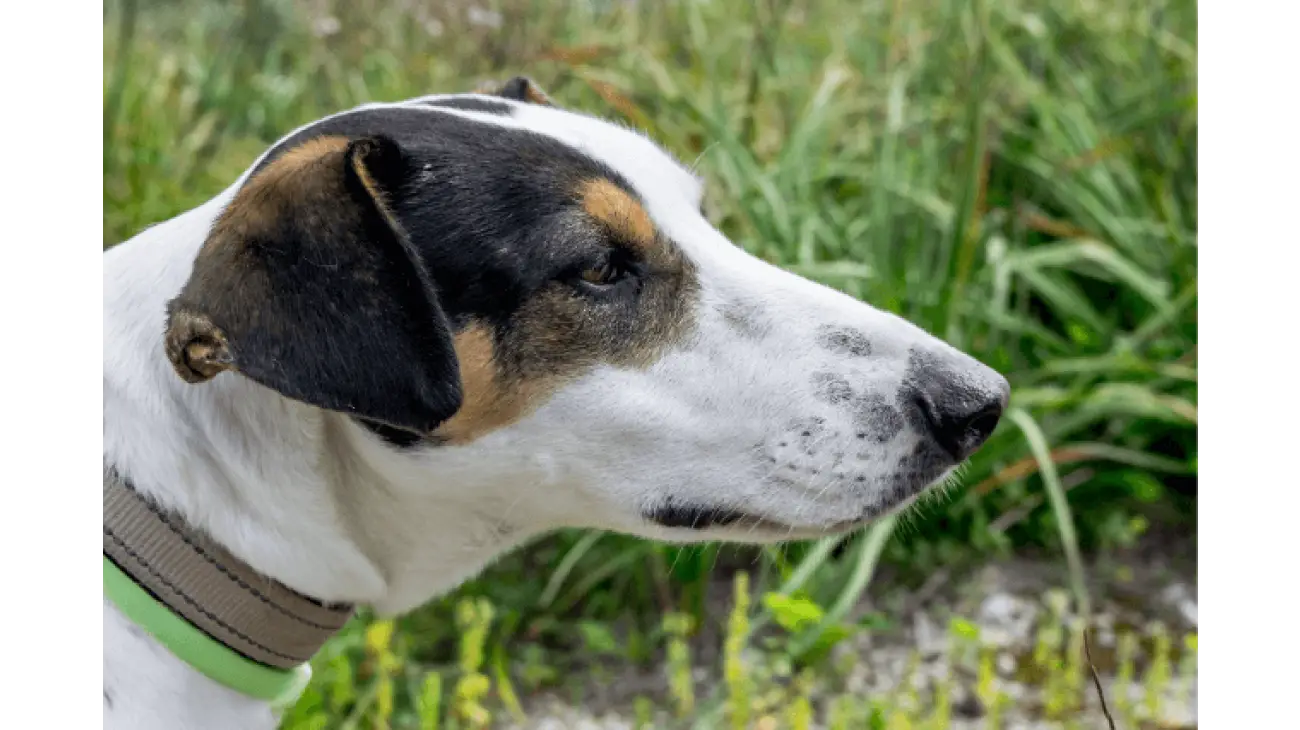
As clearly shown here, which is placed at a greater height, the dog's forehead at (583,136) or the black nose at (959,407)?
the dog's forehead at (583,136)

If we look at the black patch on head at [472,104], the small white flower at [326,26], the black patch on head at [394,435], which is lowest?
the small white flower at [326,26]

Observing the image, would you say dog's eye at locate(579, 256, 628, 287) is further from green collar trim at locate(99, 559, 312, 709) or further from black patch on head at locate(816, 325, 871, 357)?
green collar trim at locate(99, 559, 312, 709)

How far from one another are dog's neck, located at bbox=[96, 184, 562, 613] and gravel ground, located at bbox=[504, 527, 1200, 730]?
1568mm

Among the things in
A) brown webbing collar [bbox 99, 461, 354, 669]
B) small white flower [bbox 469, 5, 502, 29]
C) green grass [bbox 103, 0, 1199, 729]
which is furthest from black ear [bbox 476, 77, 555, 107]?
small white flower [bbox 469, 5, 502, 29]

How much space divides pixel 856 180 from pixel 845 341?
2.40 meters

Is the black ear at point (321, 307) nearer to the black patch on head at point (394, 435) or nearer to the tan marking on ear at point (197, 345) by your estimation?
the tan marking on ear at point (197, 345)

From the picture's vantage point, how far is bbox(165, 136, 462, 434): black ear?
4.74ft

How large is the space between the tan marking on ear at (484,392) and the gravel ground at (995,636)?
→ 168 centimetres

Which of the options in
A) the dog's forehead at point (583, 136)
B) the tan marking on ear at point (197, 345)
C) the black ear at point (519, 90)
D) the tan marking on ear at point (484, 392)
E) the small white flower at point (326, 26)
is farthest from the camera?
the small white flower at point (326, 26)

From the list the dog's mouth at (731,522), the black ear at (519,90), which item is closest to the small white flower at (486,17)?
the black ear at (519,90)

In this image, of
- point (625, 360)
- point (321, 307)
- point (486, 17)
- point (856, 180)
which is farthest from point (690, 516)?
point (486, 17)

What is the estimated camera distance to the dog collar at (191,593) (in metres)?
1.54

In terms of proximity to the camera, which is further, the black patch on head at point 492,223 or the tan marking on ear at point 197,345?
the black patch on head at point 492,223

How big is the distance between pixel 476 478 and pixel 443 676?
5.59 ft
